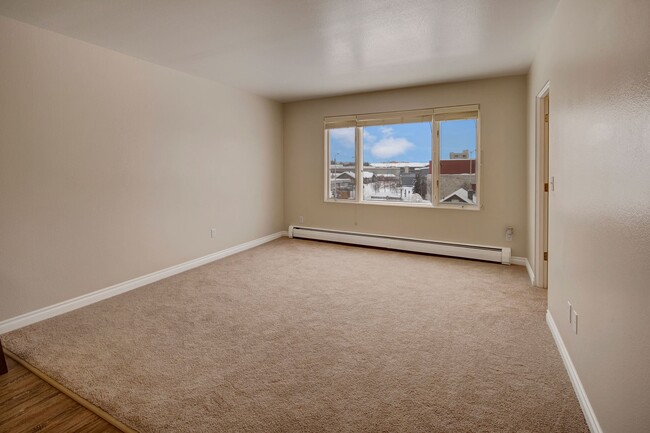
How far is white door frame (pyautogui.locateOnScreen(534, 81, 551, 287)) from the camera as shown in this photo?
3615mm

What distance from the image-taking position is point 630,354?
133cm

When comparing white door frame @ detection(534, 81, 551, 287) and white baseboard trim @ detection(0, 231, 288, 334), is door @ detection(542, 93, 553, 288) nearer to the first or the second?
white door frame @ detection(534, 81, 551, 287)

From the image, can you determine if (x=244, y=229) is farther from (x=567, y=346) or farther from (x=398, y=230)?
(x=567, y=346)

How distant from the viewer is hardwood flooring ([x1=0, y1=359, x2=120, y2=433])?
1804 millimetres

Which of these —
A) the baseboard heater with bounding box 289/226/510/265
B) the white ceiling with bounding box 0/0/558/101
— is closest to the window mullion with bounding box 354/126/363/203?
the baseboard heater with bounding box 289/226/510/265

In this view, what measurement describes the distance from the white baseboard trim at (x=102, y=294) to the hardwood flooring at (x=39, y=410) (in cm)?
87

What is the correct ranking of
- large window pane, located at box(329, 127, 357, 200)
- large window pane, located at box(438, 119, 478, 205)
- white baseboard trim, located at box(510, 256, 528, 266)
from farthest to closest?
large window pane, located at box(329, 127, 357, 200), large window pane, located at box(438, 119, 478, 205), white baseboard trim, located at box(510, 256, 528, 266)

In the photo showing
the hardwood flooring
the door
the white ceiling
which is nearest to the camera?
the hardwood flooring

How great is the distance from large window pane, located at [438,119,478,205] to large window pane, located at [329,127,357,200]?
Answer: 147cm

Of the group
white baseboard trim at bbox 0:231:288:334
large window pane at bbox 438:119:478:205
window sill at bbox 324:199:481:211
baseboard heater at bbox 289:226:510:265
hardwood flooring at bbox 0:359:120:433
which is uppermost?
large window pane at bbox 438:119:478:205

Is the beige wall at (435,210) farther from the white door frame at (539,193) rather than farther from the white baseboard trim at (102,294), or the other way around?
the white baseboard trim at (102,294)

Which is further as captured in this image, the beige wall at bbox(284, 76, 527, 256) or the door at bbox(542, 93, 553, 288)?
the beige wall at bbox(284, 76, 527, 256)

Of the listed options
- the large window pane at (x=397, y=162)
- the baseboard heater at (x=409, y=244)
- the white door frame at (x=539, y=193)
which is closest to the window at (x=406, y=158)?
the large window pane at (x=397, y=162)

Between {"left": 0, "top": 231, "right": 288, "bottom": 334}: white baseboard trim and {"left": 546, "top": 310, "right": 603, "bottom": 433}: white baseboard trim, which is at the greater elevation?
{"left": 0, "top": 231, "right": 288, "bottom": 334}: white baseboard trim
